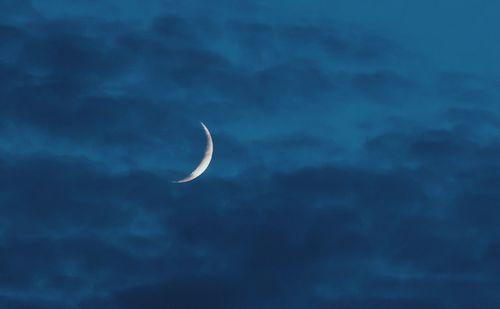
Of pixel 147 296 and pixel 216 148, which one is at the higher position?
pixel 216 148

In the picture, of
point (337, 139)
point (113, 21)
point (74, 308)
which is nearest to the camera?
point (74, 308)

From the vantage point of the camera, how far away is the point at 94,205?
313 ft

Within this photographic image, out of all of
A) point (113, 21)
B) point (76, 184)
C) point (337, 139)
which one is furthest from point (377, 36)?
point (76, 184)

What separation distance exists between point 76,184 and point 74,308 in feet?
33.8

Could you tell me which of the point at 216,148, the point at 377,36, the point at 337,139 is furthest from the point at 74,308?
the point at 377,36

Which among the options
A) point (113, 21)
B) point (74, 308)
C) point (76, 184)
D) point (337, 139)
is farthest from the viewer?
point (113, 21)

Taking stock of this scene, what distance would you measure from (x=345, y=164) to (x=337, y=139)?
3262mm

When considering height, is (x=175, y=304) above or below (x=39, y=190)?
below

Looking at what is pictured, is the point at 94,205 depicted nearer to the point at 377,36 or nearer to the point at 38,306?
the point at 38,306

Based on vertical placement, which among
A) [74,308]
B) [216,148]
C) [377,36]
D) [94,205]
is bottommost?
[74,308]

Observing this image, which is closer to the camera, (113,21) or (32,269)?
(32,269)

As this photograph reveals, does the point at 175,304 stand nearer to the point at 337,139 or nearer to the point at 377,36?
the point at 337,139

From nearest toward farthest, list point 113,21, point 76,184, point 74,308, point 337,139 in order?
1. point 74,308
2. point 76,184
3. point 337,139
4. point 113,21

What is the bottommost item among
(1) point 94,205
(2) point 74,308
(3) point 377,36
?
(2) point 74,308
